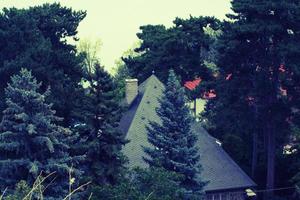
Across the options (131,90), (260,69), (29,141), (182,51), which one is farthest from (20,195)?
(182,51)

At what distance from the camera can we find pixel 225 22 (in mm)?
41031

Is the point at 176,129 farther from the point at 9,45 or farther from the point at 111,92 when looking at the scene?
Answer: the point at 9,45

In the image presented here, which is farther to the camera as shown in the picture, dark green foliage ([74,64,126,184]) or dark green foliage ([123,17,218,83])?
dark green foliage ([123,17,218,83])

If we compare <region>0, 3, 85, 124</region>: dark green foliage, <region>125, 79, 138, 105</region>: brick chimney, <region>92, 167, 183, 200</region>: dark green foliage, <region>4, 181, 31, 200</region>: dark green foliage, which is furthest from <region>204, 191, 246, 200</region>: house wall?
<region>4, 181, 31, 200</region>: dark green foliage

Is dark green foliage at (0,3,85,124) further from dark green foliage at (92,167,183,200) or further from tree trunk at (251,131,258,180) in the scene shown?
tree trunk at (251,131,258,180)

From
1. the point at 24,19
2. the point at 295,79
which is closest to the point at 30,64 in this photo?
the point at 24,19

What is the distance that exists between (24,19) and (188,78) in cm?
2146

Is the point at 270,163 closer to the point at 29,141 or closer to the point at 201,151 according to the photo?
the point at 201,151

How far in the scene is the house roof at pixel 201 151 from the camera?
34500 millimetres

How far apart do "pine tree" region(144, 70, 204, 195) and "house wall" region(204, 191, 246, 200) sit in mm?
5100

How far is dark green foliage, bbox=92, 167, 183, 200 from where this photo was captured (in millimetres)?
23328

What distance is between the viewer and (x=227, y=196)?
116 feet

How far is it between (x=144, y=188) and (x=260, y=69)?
16949 millimetres

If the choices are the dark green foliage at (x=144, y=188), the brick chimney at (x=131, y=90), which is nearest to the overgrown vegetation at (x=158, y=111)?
the dark green foliage at (x=144, y=188)
